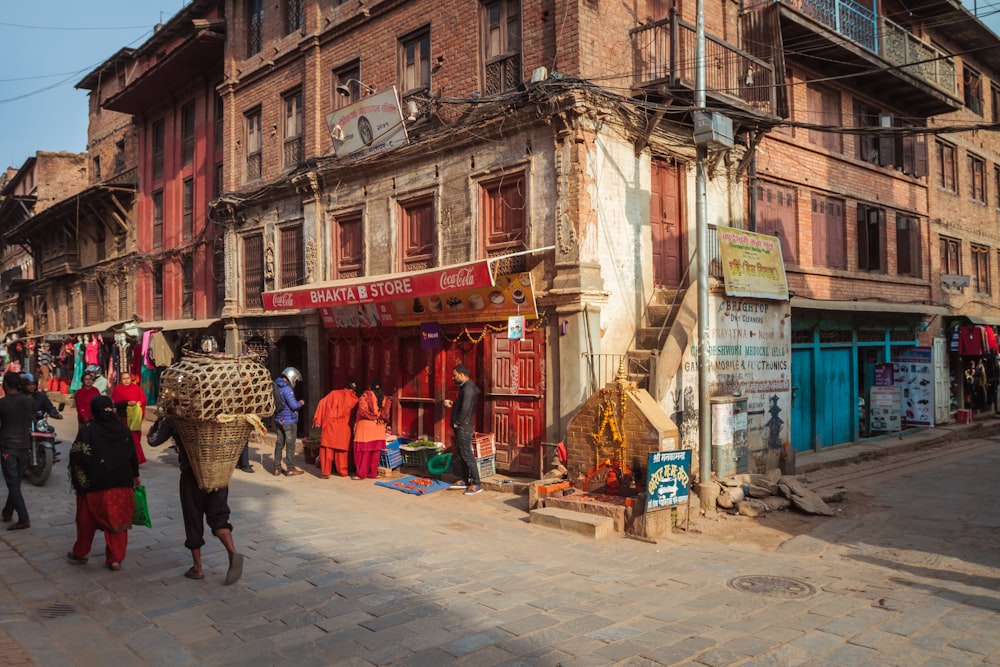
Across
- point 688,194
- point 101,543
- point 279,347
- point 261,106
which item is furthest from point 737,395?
point 261,106

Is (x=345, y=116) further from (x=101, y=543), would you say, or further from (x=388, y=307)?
(x=101, y=543)

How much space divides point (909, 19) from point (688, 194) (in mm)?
11611

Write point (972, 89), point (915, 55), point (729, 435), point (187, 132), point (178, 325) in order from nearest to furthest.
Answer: point (729, 435) < point (915, 55) < point (178, 325) < point (972, 89) < point (187, 132)

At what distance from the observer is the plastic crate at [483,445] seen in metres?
11.2

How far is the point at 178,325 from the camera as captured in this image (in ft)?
68.2

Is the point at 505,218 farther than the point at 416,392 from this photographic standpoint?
No

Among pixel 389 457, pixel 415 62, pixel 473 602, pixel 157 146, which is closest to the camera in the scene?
pixel 473 602

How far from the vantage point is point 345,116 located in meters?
14.3

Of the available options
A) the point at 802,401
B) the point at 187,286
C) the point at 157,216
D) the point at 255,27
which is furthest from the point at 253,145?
the point at 802,401

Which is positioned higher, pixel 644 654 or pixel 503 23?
pixel 503 23

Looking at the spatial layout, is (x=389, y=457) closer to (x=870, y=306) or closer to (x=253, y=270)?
(x=253, y=270)

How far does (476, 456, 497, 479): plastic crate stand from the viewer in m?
11.3

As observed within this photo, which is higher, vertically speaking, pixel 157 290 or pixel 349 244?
pixel 349 244

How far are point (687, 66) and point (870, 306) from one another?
309 inches
